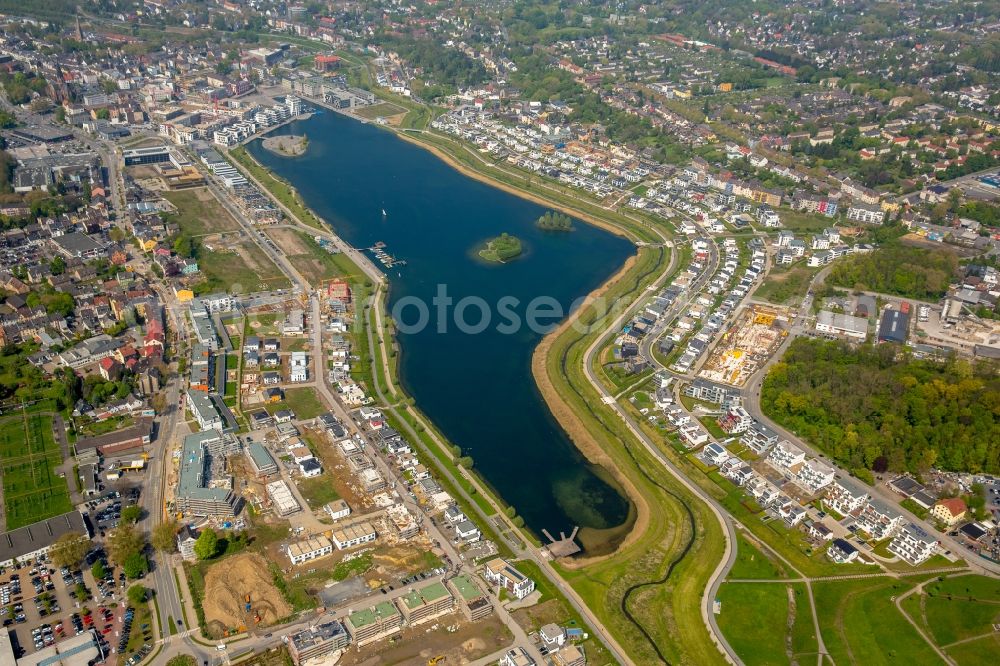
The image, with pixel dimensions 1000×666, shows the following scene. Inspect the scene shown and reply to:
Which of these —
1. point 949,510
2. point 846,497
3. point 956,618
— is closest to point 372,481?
point 846,497

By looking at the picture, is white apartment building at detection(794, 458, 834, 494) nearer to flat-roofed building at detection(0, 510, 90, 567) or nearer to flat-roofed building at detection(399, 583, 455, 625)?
flat-roofed building at detection(399, 583, 455, 625)

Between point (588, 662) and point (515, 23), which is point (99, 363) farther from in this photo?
point (515, 23)

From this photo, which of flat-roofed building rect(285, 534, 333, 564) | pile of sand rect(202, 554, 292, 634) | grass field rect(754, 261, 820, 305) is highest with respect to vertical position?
grass field rect(754, 261, 820, 305)


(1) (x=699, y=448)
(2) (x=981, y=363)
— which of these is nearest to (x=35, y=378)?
(1) (x=699, y=448)

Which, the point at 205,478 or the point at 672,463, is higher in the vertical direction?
the point at 672,463

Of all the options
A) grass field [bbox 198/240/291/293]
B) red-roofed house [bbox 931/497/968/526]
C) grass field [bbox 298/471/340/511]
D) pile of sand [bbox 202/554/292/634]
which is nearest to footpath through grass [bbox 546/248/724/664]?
red-roofed house [bbox 931/497/968/526]

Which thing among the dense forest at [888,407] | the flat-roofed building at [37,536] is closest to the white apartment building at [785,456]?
the dense forest at [888,407]

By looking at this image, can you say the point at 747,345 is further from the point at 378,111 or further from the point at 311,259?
the point at 378,111
